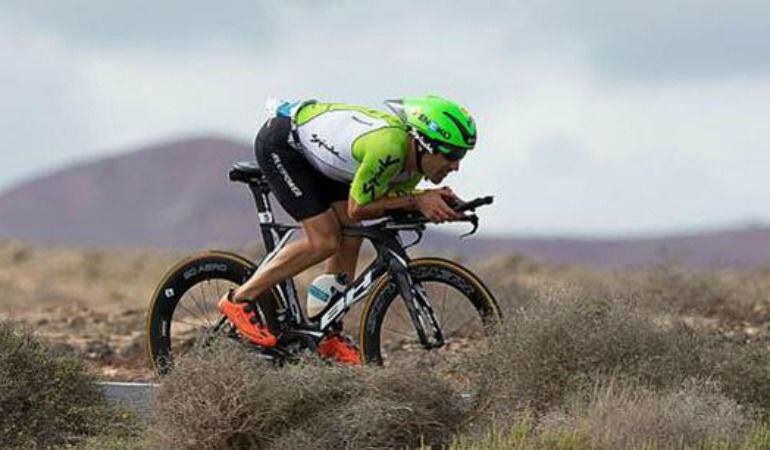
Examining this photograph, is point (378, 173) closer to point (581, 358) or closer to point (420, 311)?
point (420, 311)

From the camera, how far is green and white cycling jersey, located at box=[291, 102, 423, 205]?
1091cm

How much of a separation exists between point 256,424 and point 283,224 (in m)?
2.49

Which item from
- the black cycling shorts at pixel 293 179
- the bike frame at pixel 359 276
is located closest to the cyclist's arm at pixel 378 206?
the bike frame at pixel 359 276

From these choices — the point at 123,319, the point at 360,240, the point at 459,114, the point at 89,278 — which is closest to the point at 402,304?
the point at 360,240

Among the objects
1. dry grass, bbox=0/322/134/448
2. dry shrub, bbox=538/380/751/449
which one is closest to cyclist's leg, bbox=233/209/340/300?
dry grass, bbox=0/322/134/448

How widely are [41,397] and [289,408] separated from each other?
1.91 metres

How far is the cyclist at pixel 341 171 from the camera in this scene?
1096 centimetres

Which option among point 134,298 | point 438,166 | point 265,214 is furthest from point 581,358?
point 134,298

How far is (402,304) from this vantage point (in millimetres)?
11742

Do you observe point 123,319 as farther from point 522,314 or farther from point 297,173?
point 522,314

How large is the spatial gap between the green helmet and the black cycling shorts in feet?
2.38

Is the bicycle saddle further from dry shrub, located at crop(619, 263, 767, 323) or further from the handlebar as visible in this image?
dry shrub, located at crop(619, 263, 767, 323)

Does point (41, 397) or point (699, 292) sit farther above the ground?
point (699, 292)

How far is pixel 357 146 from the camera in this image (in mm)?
11094
